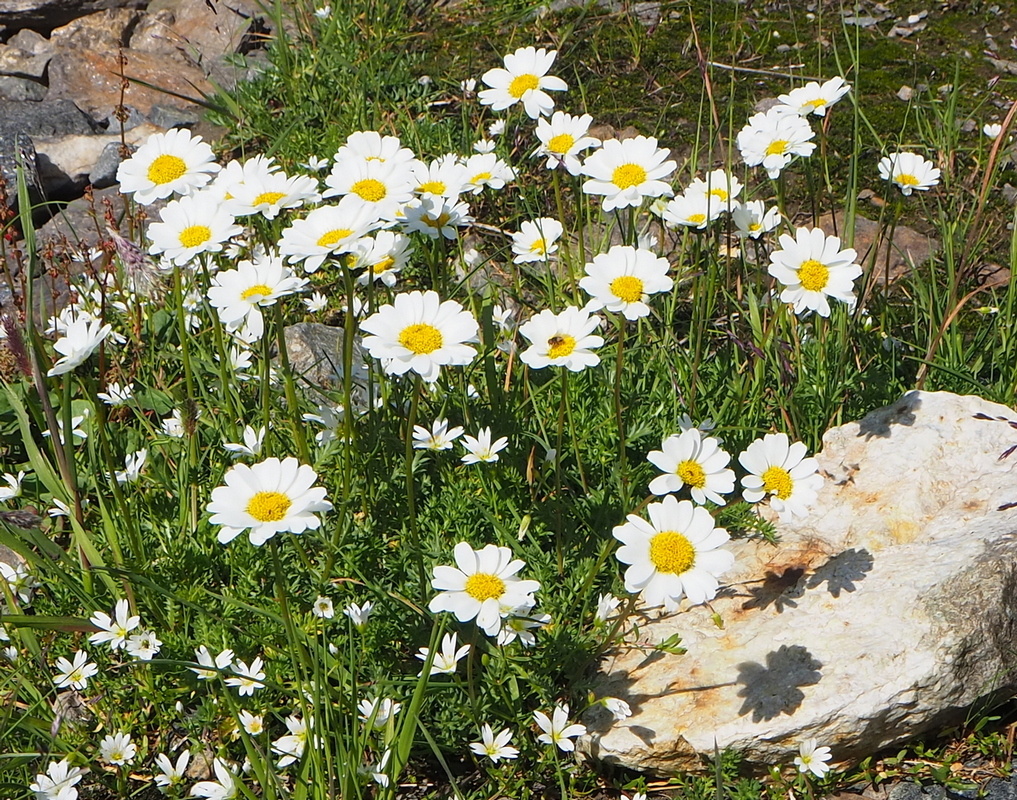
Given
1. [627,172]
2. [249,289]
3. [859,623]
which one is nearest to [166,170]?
[249,289]

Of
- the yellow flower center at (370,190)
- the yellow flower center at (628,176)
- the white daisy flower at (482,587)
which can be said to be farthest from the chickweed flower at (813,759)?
the yellow flower center at (370,190)

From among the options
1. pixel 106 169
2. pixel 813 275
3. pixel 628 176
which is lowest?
pixel 813 275

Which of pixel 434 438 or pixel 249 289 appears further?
pixel 434 438

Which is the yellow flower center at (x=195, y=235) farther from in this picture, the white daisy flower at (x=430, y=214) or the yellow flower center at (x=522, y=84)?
the yellow flower center at (x=522, y=84)

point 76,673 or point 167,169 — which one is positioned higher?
point 167,169

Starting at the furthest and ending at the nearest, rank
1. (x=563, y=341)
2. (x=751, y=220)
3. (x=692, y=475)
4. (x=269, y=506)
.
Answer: (x=751, y=220) < (x=563, y=341) < (x=692, y=475) < (x=269, y=506)

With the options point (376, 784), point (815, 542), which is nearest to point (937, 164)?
point (815, 542)

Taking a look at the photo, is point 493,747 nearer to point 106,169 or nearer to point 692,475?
point 692,475

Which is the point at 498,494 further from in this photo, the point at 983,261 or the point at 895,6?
the point at 895,6
